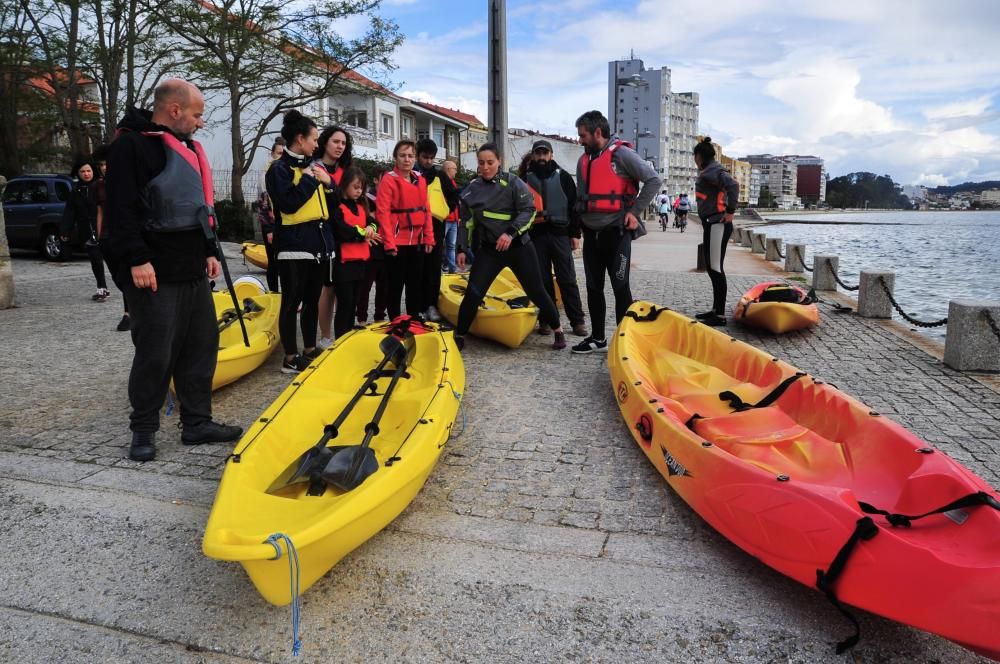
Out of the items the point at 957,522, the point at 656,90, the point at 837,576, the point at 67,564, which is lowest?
the point at 67,564

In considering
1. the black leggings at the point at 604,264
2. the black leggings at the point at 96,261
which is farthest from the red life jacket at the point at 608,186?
the black leggings at the point at 96,261

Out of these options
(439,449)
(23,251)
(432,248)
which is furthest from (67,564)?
(23,251)

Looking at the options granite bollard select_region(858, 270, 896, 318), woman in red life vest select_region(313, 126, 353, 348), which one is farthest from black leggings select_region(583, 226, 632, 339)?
granite bollard select_region(858, 270, 896, 318)

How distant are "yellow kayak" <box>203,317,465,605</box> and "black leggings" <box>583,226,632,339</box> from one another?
184cm

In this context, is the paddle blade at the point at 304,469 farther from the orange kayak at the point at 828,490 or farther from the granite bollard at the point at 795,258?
the granite bollard at the point at 795,258

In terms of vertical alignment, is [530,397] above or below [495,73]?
below

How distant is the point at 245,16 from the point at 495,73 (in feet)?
36.7

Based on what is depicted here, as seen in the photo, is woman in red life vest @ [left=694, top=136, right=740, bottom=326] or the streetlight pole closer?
woman in red life vest @ [left=694, top=136, right=740, bottom=326]

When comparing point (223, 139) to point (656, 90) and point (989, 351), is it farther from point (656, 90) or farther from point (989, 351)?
point (656, 90)

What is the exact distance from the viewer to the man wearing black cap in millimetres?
6496

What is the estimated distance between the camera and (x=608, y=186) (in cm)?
589

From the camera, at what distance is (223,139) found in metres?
26.1

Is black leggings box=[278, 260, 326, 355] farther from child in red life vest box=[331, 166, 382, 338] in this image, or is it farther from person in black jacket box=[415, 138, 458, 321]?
person in black jacket box=[415, 138, 458, 321]

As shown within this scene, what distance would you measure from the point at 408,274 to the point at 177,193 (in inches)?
113
